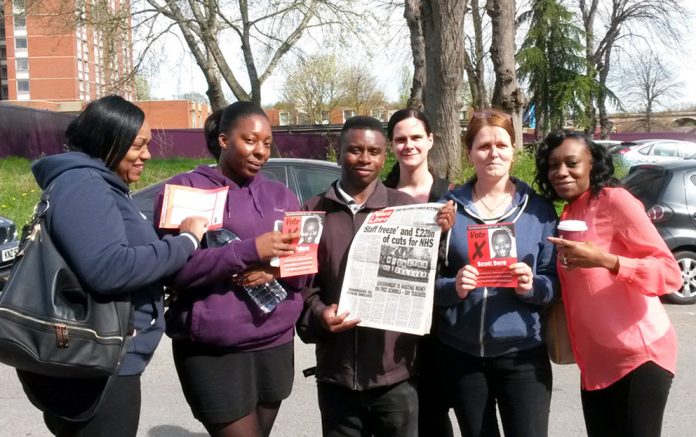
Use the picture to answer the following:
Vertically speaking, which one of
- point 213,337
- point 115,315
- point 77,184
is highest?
point 77,184

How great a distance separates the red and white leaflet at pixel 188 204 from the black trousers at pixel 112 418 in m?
0.58

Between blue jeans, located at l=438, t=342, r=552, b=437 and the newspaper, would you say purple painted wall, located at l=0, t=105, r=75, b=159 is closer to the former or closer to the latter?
the newspaper

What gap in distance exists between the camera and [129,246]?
2252 millimetres

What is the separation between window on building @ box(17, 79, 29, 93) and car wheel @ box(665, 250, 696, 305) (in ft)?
322

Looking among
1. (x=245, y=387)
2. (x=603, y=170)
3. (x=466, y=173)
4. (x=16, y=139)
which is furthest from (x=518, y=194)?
(x=16, y=139)

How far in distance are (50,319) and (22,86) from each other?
333 feet

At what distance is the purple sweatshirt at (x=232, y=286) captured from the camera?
7.97 ft

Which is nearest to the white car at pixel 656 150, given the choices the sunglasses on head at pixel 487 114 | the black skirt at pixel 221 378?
the sunglasses on head at pixel 487 114

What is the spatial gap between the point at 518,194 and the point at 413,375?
86cm

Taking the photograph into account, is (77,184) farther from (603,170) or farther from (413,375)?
(603,170)


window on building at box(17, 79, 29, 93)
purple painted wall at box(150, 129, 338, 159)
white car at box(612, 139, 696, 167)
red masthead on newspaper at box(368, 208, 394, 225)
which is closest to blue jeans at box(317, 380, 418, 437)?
red masthead on newspaper at box(368, 208, 394, 225)

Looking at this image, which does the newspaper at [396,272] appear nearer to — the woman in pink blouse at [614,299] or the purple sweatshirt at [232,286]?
the purple sweatshirt at [232,286]

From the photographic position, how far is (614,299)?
99.8 inches

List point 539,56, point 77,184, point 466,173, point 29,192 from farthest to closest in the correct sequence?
1. point 539,56
2. point 29,192
3. point 466,173
4. point 77,184
